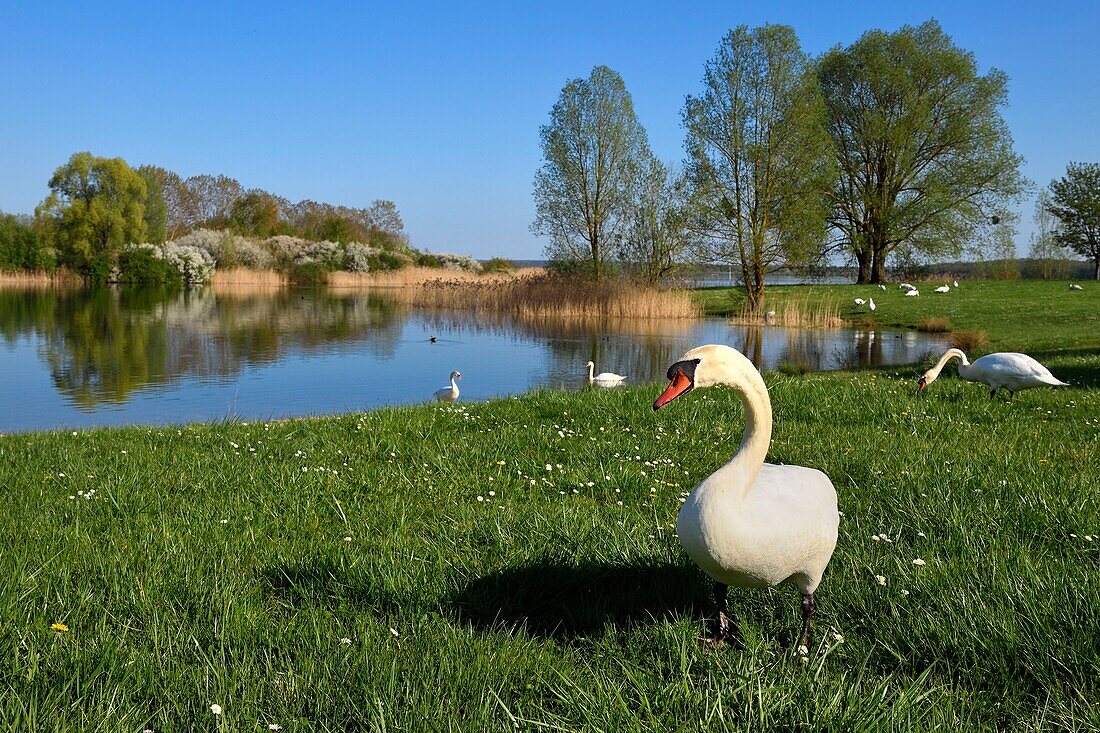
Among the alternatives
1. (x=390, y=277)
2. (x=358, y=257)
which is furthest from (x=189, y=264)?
(x=390, y=277)

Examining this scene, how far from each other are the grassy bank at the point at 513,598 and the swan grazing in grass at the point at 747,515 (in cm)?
35

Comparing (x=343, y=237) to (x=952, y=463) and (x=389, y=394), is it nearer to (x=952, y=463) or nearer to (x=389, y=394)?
(x=389, y=394)

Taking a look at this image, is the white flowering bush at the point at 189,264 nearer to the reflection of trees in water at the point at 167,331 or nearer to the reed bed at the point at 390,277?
the reed bed at the point at 390,277

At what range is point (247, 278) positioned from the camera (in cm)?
6191

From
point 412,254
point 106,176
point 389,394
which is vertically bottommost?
point 389,394

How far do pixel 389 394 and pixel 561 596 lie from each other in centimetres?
1360

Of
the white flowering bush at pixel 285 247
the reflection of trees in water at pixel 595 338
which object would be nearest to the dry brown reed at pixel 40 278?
the white flowering bush at pixel 285 247

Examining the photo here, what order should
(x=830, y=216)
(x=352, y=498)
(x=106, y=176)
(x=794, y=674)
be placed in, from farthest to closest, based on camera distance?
1. (x=106, y=176)
2. (x=830, y=216)
3. (x=352, y=498)
4. (x=794, y=674)

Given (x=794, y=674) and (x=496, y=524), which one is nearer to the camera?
(x=794, y=674)

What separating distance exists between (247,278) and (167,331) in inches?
1445

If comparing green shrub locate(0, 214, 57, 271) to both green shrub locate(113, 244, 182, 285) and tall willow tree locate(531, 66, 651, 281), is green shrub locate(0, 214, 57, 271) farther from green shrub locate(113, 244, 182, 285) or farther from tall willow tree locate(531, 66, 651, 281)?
tall willow tree locate(531, 66, 651, 281)

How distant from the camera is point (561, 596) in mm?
3848

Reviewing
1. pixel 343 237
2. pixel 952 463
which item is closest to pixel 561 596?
pixel 952 463

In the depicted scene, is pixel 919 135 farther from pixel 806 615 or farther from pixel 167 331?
pixel 806 615
